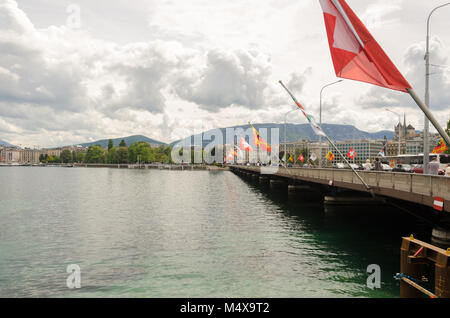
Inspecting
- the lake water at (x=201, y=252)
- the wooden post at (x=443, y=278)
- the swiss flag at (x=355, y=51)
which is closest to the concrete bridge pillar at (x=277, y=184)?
the lake water at (x=201, y=252)

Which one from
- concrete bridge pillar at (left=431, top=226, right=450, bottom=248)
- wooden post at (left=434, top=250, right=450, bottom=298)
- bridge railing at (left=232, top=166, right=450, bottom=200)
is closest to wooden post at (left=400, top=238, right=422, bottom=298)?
wooden post at (left=434, top=250, right=450, bottom=298)

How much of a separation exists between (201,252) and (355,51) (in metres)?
14.7

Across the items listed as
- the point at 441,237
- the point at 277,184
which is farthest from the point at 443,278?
the point at 277,184

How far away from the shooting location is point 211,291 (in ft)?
49.6

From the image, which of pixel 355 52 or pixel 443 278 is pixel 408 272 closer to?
pixel 443 278

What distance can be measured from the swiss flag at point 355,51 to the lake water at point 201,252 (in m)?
8.63

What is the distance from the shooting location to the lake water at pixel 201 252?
612 inches

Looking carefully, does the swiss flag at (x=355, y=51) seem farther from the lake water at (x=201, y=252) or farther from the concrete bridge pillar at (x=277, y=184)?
the concrete bridge pillar at (x=277, y=184)

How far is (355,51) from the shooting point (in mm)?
10367

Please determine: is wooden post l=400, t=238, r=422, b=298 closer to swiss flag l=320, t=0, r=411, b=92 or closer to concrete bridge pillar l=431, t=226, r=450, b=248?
swiss flag l=320, t=0, r=411, b=92

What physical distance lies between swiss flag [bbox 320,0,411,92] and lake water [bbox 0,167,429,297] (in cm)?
863

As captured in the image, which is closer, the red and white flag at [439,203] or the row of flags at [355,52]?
the row of flags at [355,52]

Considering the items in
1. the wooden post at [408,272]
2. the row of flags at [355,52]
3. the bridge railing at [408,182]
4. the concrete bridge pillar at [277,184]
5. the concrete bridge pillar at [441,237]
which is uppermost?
the row of flags at [355,52]

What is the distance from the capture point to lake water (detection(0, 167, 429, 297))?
15555mm
